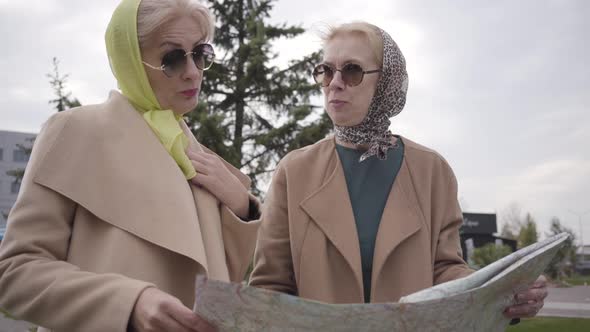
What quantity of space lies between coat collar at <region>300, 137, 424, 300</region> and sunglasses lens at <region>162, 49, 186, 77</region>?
0.84 metres

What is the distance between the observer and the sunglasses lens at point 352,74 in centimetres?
→ 246

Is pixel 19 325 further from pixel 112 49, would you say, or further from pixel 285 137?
pixel 112 49

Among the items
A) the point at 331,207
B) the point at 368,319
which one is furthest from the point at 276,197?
the point at 368,319

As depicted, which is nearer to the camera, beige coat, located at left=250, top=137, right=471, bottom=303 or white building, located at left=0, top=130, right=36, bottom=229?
beige coat, located at left=250, top=137, right=471, bottom=303

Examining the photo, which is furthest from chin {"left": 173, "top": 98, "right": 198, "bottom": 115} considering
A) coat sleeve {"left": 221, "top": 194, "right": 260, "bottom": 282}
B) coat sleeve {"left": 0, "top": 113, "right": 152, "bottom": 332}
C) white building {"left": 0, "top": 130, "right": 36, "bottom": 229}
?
white building {"left": 0, "top": 130, "right": 36, "bottom": 229}

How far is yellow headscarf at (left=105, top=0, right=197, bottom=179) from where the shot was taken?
1873 millimetres

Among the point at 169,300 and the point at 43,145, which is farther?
the point at 43,145

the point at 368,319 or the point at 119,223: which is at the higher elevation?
the point at 119,223

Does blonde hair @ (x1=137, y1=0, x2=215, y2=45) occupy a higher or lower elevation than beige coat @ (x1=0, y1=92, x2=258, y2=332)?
higher

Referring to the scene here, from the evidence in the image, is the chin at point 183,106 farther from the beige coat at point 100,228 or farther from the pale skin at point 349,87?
the pale skin at point 349,87

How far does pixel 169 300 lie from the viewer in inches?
48.9

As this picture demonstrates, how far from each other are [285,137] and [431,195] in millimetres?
11200

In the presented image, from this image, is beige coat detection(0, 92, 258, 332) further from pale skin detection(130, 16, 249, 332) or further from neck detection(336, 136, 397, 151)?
neck detection(336, 136, 397, 151)

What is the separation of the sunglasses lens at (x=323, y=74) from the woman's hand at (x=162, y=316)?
1441mm
